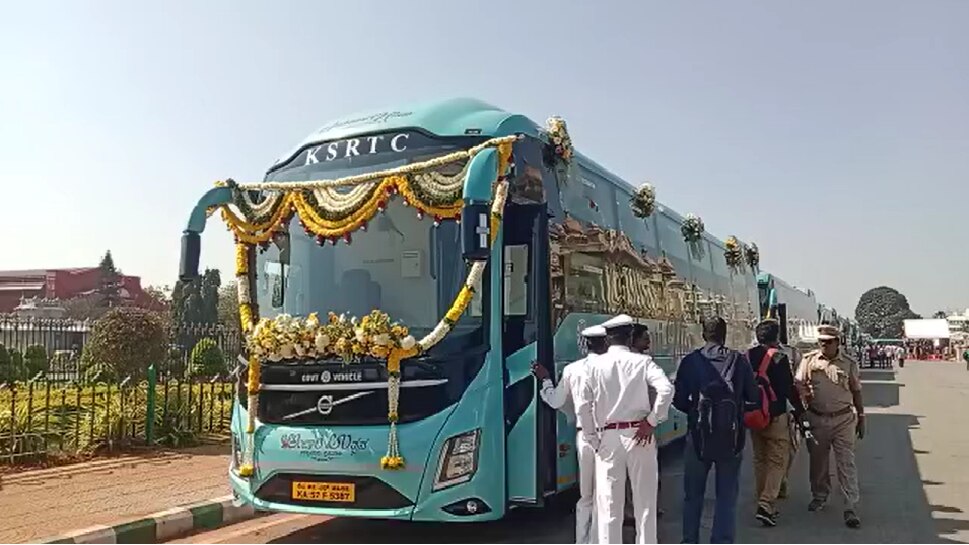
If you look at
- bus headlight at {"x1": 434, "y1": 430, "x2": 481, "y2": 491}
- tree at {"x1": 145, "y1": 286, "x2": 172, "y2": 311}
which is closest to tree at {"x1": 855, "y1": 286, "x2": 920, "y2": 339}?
tree at {"x1": 145, "y1": 286, "x2": 172, "y2": 311}

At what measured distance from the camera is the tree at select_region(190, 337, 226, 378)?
20.6 m

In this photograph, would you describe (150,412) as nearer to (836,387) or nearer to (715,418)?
(715,418)

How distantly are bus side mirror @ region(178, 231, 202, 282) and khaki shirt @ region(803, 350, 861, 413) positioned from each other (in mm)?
5786

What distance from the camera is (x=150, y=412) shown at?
40.2ft

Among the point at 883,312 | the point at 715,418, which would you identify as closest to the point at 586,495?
the point at 715,418

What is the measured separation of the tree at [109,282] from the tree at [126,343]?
47554mm

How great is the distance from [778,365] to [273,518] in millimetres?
5151

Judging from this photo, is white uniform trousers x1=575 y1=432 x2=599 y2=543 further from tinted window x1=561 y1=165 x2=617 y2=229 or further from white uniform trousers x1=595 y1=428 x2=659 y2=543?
tinted window x1=561 y1=165 x2=617 y2=229

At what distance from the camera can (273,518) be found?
893 cm

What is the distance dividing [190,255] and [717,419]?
4.60 meters

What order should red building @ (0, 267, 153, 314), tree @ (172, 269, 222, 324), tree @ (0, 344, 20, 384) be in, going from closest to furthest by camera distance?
tree @ (0, 344, 20, 384), tree @ (172, 269, 222, 324), red building @ (0, 267, 153, 314)

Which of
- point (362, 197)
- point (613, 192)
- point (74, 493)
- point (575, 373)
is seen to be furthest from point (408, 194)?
point (74, 493)

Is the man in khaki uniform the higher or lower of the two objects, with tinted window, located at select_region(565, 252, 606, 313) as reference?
lower

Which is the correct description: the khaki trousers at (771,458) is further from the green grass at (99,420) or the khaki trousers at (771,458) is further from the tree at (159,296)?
the tree at (159,296)
